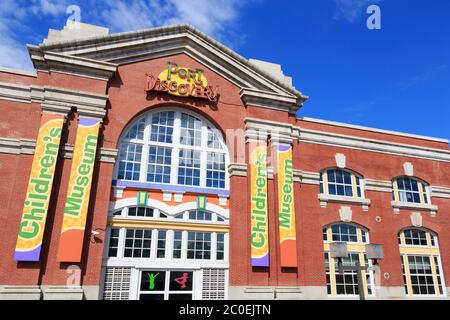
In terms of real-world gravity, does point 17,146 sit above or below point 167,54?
below

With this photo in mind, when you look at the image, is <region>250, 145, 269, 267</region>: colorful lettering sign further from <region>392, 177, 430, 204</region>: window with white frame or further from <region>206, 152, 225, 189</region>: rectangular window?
<region>392, 177, 430, 204</region>: window with white frame

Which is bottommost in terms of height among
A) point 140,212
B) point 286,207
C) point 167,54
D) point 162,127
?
point 140,212

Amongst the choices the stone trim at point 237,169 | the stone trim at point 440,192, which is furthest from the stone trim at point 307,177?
the stone trim at point 440,192

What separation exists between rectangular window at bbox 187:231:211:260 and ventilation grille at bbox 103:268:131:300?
2.90m

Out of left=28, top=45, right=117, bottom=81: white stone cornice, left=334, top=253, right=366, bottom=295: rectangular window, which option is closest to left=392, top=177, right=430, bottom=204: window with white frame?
left=334, top=253, right=366, bottom=295: rectangular window

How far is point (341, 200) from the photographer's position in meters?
20.0

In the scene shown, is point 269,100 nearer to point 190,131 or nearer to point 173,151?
point 190,131

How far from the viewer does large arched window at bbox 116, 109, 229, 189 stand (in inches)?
680

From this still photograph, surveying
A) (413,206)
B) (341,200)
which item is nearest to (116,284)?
(341,200)

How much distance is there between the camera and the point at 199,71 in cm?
1928

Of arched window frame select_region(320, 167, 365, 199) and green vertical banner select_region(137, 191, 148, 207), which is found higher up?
arched window frame select_region(320, 167, 365, 199)

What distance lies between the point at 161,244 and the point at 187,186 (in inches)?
116
